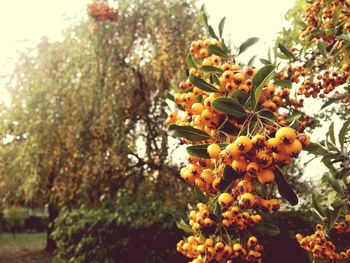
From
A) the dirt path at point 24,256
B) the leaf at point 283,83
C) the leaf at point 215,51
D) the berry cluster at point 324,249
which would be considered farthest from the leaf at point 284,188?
the dirt path at point 24,256

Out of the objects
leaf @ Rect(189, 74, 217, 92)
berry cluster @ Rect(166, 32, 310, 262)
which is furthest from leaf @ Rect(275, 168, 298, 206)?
leaf @ Rect(189, 74, 217, 92)

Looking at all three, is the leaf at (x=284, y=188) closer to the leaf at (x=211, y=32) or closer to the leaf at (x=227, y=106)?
Result: the leaf at (x=227, y=106)

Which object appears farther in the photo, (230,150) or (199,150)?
(199,150)

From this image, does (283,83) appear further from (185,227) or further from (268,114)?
(185,227)

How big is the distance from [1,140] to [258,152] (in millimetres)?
10339

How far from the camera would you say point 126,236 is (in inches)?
215

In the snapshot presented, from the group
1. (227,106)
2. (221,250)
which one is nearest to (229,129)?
(227,106)

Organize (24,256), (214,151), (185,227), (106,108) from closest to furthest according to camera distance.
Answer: (214,151)
(185,227)
(106,108)
(24,256)

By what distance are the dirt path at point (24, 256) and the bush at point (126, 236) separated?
9102 millimetres

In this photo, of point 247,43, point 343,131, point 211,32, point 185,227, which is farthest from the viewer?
point 343,131

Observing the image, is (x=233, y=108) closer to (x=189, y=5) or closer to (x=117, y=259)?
(x=117, y=259)

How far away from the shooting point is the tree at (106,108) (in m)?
6.80

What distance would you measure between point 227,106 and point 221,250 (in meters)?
0.80

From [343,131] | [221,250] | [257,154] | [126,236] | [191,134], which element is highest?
[343,131]
